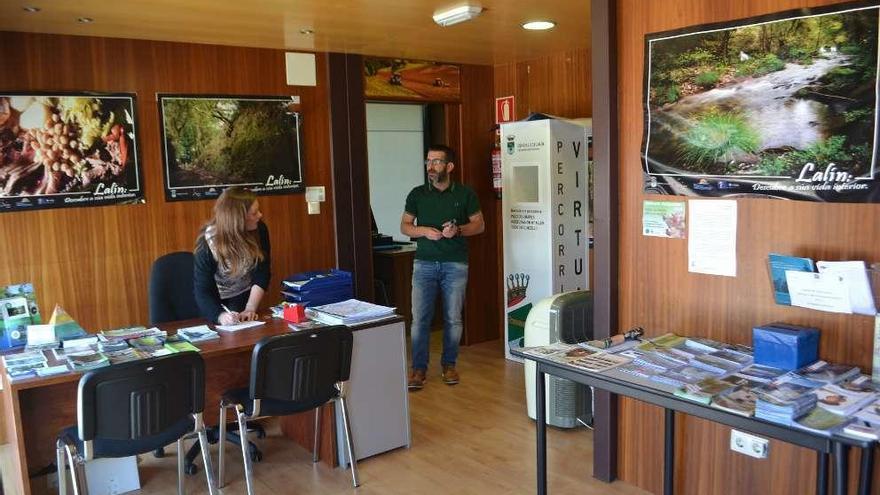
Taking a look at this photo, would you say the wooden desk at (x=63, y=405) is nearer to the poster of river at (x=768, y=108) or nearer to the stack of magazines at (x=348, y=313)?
the stack of magazines at (x=348, y=313)

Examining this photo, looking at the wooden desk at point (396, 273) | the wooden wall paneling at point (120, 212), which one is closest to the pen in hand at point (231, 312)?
the wooden wall paneling at point (120, 212)

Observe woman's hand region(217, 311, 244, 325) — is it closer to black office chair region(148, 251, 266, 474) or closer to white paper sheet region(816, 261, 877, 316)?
black office chair region(148, 251, 266, 474)

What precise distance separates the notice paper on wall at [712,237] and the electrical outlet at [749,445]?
2.10ft

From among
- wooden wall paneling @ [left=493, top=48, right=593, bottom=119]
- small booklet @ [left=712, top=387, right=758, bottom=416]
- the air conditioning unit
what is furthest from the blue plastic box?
wooden wall paneling @ [left=493, top=48, right=593, bottom=119]

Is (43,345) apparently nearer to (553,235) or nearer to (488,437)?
(488,437)

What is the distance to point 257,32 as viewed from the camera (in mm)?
4359

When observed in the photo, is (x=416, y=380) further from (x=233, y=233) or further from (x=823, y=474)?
(x=823, y=474)

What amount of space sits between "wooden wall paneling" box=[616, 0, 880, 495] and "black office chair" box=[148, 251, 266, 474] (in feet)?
6.97

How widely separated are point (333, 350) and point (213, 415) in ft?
2.79

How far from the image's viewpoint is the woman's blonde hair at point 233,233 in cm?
365

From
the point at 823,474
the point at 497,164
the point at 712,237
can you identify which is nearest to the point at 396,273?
the point at 497,164

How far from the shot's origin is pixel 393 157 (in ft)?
25.1

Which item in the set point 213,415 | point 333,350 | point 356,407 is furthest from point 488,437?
point 213,415

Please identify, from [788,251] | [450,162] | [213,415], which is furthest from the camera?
[450,162]
